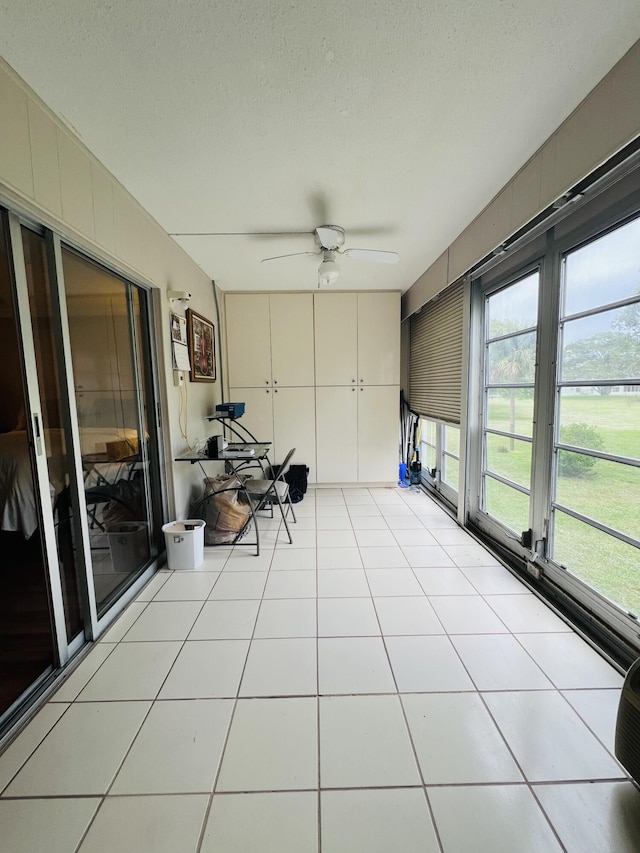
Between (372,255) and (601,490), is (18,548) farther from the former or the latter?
(601,490)

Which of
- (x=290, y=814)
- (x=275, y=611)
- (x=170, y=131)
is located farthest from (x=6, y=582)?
(x=170, y=131)

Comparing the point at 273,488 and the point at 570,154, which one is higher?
the point at 570,154

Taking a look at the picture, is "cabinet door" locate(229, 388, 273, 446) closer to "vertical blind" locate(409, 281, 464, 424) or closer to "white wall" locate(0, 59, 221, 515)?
"white wall" locate(0, 59, 221, 515)

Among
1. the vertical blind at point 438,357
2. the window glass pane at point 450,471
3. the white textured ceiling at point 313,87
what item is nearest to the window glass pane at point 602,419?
the vertical blind at point 438,357

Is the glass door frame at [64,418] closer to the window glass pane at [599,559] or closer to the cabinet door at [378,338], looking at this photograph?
the window glass pane at [599,559]

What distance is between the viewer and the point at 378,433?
4.27m

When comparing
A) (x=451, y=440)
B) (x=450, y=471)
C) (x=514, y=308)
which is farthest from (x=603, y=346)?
(x=450, y=471)

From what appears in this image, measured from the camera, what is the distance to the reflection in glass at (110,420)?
5.88ft

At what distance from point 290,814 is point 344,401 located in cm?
355

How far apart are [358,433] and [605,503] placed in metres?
2.73

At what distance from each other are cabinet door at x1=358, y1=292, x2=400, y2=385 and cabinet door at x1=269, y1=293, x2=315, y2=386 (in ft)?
2.05

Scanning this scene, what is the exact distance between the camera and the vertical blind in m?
3.17

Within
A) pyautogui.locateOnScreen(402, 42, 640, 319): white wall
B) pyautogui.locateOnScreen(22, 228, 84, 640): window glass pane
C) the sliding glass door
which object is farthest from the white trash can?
pyautogui.locateOnScreen(402, 42, 640, 319): white wall

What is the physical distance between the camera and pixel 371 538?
2887 millimetres
